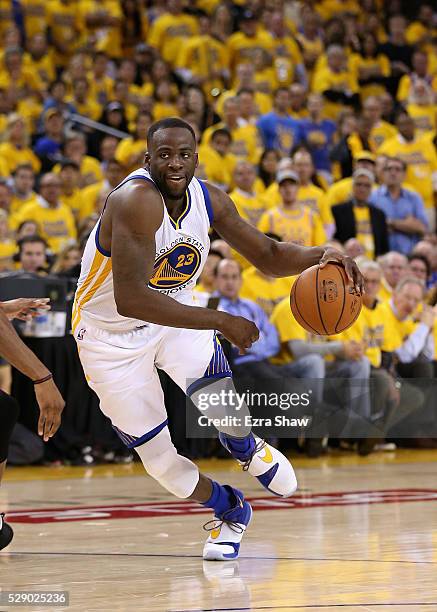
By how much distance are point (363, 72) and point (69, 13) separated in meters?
4.20

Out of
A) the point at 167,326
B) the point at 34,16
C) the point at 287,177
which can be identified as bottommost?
the point at 167,326

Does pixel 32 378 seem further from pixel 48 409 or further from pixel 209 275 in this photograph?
pixel 209 275

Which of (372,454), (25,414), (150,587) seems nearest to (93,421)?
(25,414)

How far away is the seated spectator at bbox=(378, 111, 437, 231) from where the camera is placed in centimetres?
1411

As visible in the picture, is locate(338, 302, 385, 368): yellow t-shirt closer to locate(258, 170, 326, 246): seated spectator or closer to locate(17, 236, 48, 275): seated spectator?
locate(258, 170, 326, 246): seated spectator

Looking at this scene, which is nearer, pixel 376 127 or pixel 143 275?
pixel 143 275

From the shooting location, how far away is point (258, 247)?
221 inches

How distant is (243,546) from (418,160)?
9.22 metres

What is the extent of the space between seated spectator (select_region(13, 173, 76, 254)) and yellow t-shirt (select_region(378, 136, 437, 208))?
433 centimetres

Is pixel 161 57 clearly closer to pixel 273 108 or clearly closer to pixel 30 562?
pixel 273 108

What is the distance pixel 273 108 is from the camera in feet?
48.2

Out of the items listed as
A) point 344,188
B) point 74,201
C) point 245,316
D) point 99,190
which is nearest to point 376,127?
point 344,188

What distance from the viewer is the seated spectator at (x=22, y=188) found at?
12.0 metres

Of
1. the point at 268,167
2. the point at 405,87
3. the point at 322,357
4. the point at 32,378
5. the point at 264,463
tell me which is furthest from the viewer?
the point at 405,87
